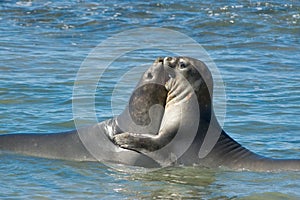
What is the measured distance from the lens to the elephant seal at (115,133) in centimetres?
738

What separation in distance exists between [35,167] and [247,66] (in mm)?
5596

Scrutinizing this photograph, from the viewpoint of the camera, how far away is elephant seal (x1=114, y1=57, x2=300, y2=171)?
7.32m

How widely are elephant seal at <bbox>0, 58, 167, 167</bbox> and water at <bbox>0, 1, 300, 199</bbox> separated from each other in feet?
0.37

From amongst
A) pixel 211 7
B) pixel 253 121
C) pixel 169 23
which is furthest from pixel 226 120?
pixel 211 7

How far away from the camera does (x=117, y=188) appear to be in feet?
22.7

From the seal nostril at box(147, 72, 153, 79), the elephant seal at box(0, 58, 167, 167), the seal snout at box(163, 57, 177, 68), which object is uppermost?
the seal snout at box(163, 57, 177, 68)

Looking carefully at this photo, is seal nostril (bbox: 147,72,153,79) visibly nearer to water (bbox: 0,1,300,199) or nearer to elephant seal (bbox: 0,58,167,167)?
elephant seal (bbox: 0,58,167,167)

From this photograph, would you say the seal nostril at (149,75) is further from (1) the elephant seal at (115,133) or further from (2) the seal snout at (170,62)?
(2) the seal snout at (170,62)

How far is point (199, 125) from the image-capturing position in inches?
289

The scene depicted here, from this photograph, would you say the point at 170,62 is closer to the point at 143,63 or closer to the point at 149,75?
the point at 149,75

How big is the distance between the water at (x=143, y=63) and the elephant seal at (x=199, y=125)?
0.11 m

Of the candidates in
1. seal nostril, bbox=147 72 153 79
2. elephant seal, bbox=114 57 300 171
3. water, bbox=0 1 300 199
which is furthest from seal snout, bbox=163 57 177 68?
water, bbox=0 1 300 199

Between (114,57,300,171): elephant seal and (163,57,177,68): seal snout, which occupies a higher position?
(163,57,177,68): seal snout

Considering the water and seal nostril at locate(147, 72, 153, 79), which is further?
seal nostril at locate(147, 72, 153, 79)
